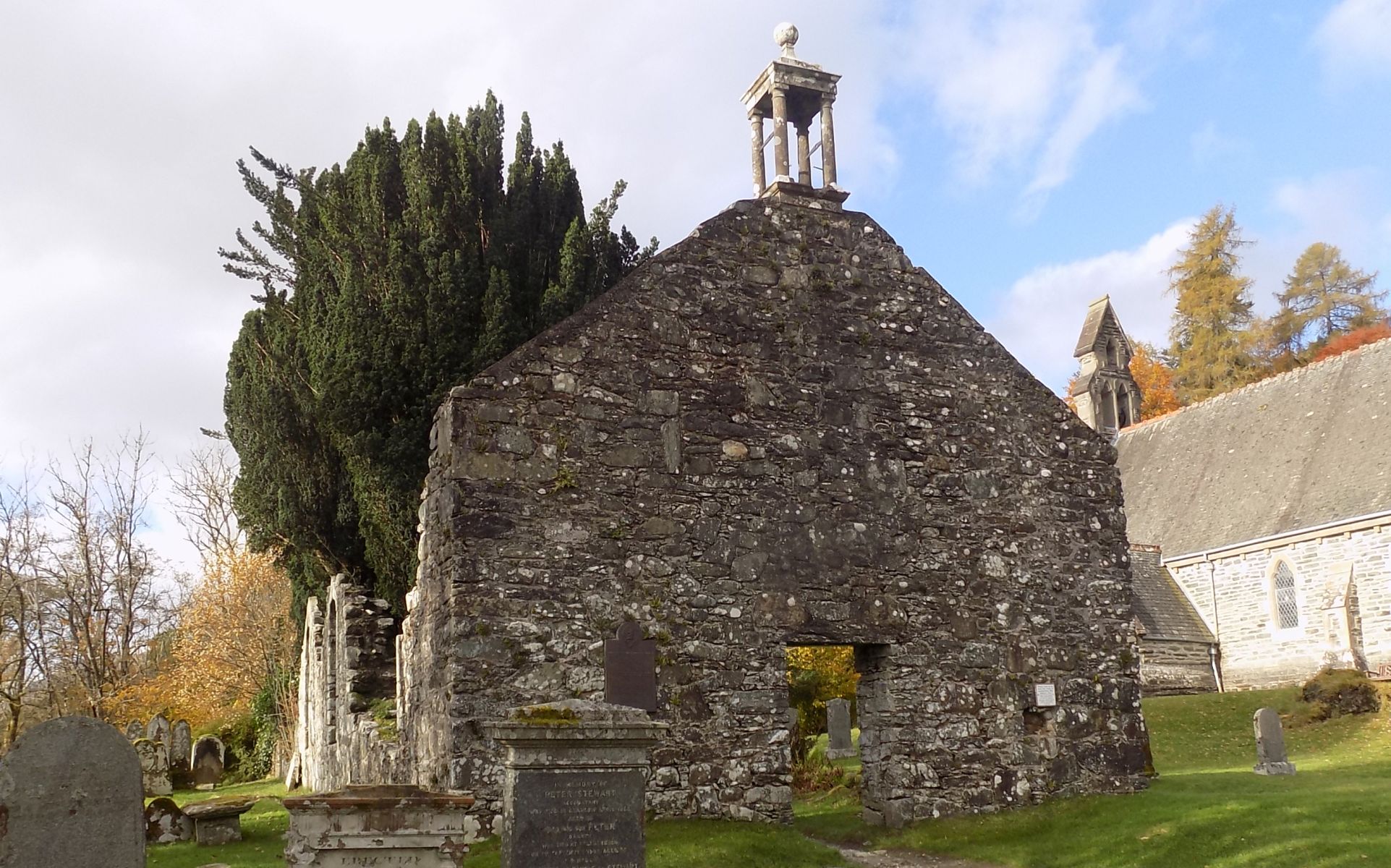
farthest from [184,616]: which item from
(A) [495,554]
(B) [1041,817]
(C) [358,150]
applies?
(B) [1041,817]

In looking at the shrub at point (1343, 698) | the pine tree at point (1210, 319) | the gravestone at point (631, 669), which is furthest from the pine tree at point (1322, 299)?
the gravestone at point (631, 669)

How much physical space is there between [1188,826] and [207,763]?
21.3m

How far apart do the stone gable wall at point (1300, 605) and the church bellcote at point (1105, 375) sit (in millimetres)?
9626

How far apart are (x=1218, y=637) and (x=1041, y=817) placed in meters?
20.0

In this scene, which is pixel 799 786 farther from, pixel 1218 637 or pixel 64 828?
pixel 1218 637

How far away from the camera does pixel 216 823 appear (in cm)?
1235

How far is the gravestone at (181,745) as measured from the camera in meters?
25.3

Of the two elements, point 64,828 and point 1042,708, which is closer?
point 64,828

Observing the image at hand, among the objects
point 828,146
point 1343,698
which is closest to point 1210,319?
point 1343,698

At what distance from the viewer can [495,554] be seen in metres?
10.6

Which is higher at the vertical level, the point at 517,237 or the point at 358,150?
the point at 358,150

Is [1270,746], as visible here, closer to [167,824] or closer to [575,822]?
[575,822]

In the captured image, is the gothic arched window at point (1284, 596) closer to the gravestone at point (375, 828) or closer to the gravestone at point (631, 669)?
the gravestone at point (631, 669)

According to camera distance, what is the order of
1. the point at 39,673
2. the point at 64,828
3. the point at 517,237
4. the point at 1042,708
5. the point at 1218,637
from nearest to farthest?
1. the point at 64,828
2. the point at 1042,708
3. the point at 517,237
4. the point at 39,673
5. the point at 1218,637
